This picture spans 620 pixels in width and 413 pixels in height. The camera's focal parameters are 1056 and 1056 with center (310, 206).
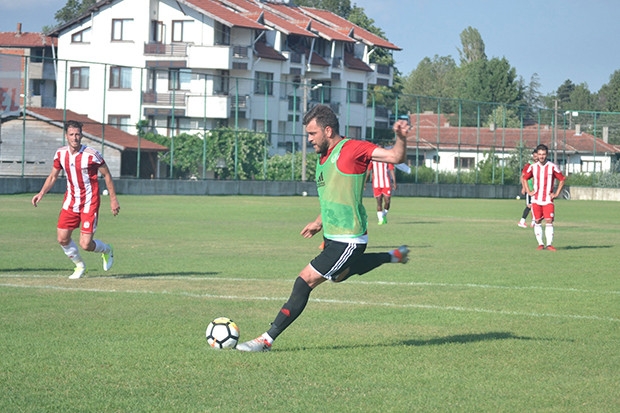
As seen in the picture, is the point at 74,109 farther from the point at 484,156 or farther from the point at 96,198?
the point at 96,198

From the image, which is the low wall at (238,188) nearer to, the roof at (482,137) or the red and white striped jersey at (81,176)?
the roof at (482,137)

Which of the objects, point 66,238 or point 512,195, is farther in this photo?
point 512,195

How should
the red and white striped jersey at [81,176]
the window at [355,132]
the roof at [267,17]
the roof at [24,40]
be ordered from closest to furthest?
the red and white striped jersey at [81,176] → the window at [355,132] → the roof at [267,17] → the roof at [24,40]

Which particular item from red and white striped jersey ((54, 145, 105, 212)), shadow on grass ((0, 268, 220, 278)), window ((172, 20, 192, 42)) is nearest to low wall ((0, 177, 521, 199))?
window ((172, 20, 192, 42))

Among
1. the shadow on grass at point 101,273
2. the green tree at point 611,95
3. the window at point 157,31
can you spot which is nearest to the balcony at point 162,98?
the window at point 157,31

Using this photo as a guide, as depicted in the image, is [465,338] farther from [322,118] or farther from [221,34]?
[221,34]

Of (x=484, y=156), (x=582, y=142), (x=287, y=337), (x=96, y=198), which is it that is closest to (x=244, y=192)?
(x=484, y=156)

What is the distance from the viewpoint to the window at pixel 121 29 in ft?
236

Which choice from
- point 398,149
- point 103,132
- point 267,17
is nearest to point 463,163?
point 103,132

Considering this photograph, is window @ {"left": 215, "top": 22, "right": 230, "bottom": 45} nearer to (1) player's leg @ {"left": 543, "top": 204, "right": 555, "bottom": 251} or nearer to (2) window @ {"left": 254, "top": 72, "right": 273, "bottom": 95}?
(2) window @ {"left": 254, "top": 72, "right": 273, "bottom": 95}

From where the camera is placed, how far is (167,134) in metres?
48.2

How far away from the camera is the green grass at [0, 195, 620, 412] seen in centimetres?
697

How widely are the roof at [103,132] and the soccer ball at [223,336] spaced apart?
36918 millimetres

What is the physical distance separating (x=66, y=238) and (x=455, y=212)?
85.5 ft
